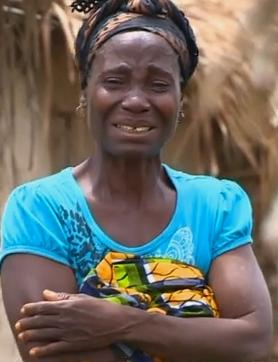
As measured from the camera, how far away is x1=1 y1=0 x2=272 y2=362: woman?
256 cm

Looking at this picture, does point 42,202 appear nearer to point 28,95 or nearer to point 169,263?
point 169,263

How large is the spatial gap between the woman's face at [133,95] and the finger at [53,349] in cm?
42

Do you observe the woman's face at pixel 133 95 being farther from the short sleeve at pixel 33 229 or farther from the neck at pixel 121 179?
the short sleeve at pixel 33 229

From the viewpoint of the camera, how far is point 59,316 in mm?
2533

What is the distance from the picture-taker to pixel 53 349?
2.54m

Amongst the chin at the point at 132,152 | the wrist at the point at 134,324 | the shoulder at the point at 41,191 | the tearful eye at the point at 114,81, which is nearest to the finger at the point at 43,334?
the wrist at the point at 134,324

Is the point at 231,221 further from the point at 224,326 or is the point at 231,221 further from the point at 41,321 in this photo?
the point at 41,321

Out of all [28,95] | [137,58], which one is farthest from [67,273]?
[28,95]

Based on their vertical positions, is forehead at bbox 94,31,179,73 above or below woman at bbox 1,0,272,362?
above

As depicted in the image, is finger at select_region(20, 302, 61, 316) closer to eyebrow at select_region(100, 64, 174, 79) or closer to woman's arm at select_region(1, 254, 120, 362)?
woman's arm at select_region(1, 254, 120, 362)

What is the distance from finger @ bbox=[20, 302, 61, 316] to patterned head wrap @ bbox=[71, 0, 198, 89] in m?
0.51

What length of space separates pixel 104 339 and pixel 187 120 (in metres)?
3.34

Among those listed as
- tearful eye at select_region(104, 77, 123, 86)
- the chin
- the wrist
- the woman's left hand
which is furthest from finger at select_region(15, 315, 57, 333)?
tearful eye at select_region(104, 77, 123, 86)

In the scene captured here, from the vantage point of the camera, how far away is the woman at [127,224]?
256cm
